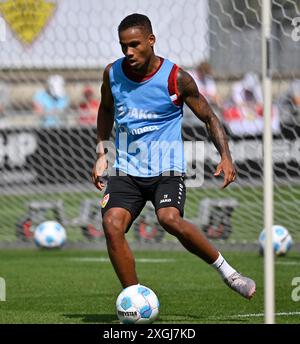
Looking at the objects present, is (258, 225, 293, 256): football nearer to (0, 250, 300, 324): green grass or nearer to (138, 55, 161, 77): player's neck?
(0, 250, 300, 324): green grass

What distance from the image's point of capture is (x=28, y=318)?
7473mm

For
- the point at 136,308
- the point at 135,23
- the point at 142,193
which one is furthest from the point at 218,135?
the point at 136,308

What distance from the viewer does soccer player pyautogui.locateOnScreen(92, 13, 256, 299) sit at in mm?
7418

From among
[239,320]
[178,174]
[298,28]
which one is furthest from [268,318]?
[298,28]

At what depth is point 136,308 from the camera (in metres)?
6.97

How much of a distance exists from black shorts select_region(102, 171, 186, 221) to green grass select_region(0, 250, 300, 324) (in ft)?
2.65

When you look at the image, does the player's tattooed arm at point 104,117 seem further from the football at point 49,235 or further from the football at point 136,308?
the football at point 49,235

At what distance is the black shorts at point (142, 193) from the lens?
7477 mm

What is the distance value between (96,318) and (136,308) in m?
0.63

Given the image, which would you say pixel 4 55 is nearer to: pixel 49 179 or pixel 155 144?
pixel 49 179
